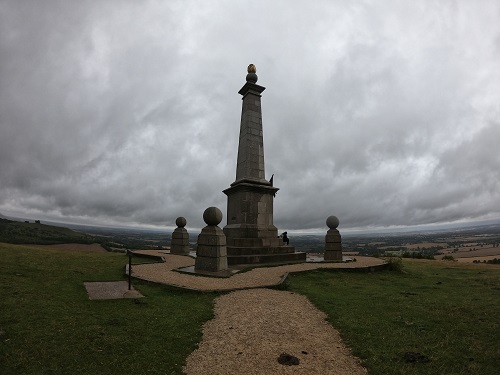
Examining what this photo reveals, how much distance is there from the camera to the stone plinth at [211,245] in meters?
12.8

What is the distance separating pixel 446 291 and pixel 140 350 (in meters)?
9.49

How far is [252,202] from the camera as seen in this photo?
18.0 meters

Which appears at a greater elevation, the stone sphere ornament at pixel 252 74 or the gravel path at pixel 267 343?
the stone sphere ornament at pixel 252 74

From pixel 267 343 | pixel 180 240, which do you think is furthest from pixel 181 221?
pixel 267 343

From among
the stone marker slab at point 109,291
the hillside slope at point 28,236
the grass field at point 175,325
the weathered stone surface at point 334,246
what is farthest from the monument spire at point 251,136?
the hillside slope at point 28,236

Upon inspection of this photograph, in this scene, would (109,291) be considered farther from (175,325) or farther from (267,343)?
(267,343)

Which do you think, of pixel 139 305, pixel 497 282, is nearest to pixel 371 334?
pixel 139 305

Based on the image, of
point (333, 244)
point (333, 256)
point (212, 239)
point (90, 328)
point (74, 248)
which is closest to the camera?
point (90, 328)

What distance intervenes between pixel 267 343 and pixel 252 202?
1277cm

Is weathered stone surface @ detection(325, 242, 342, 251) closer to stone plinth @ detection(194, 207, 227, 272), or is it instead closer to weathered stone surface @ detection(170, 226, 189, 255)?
stone plinth @ detection(194, 207, 227, 272)

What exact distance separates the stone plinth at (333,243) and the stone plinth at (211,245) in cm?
808

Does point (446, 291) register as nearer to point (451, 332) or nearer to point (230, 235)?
point (451, 332)

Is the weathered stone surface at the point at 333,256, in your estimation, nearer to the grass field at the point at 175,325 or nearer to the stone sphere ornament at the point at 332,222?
the stone sphere ornament at the point at 332,222

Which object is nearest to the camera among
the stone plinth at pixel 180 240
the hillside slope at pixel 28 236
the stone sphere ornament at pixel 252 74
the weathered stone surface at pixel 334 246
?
the weathered stone surface at pixel 334 246
